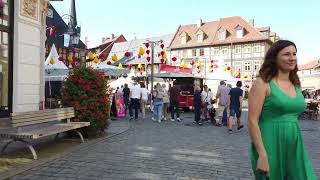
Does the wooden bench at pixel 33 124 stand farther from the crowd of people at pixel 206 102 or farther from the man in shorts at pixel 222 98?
the man in shorts at pixel 222 98

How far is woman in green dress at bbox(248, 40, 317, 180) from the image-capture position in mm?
3248

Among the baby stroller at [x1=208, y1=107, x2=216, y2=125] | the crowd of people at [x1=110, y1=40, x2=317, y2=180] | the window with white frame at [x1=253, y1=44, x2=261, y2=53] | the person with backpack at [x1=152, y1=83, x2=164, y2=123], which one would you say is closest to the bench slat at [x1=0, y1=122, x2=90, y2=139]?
the crowd of people at [x1=110, y1=40, x2=317, y2=180]

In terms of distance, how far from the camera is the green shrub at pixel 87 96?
34.0 ft

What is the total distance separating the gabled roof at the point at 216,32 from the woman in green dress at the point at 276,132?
65.2 metres

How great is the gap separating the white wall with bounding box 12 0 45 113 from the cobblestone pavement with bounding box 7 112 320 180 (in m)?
2.65

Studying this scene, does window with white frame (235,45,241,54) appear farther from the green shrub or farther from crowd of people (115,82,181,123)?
the green shrub

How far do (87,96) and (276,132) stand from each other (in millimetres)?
7612

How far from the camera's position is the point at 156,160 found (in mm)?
7680

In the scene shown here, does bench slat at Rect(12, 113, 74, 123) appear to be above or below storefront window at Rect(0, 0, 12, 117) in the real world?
below

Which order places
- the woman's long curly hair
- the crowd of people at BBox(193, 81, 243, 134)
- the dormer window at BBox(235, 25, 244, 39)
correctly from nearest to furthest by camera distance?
the woman's long curly hair < the crowd of people at BBox(193, 81, 243, 134) < the dormer window at BBox(235, 25, 244, 39)

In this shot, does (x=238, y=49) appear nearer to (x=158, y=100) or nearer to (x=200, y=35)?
(x=200, y=35)

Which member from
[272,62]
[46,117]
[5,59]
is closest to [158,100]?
[5,59]

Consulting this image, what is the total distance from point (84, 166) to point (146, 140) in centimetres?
391

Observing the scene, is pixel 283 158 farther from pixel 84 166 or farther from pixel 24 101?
pixel 24 101
